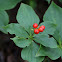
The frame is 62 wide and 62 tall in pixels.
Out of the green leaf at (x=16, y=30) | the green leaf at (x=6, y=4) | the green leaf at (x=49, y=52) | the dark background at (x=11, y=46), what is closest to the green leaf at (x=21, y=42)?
the green leaf at (x=16, y=30)

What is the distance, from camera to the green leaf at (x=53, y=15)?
89.0 inches

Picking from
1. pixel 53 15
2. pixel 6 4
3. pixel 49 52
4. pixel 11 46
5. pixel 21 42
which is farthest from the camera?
pixel 11 46

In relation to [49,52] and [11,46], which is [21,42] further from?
[11,46]

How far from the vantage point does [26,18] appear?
210 centimetres

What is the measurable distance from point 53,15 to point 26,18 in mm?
483

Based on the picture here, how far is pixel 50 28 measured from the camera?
2.04 meters

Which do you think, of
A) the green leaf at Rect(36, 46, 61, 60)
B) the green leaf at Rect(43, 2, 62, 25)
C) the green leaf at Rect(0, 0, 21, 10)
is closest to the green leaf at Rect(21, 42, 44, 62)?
the green leaf at Rect(36, 46, 61, 60)

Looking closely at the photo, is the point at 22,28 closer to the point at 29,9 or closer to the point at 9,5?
the point at 29,9

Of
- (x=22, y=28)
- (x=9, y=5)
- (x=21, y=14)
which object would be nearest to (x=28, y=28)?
(x=22, y=28)

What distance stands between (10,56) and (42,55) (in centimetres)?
183

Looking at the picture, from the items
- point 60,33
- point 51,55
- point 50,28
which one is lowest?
point 51,55

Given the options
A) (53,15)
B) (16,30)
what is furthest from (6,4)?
(53,15)

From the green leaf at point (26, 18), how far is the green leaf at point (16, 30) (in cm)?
8

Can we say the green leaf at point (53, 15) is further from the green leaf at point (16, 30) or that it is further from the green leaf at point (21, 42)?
the green leaf at point (21, 42)
